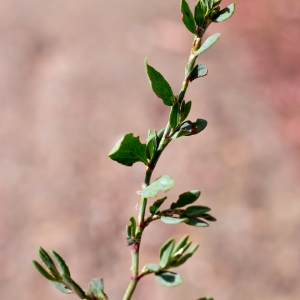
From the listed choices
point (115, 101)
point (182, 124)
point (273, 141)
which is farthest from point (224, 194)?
point (182, 124)

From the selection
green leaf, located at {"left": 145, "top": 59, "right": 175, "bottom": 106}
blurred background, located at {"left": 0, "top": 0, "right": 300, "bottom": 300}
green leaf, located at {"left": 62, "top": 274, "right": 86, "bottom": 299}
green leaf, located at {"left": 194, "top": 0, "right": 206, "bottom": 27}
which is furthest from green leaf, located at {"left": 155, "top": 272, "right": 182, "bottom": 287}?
blurred background, located at {"left": 0, "top": 0, "right": 300, "bottom": 300}

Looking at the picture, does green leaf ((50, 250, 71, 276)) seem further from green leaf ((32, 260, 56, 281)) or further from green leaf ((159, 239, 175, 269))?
green leaf ((159, 239, 175, 269))

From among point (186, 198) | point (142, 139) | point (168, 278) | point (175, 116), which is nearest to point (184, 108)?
point (175, 116)

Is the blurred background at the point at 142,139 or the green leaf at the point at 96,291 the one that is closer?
the green leaf at the point at 96,291

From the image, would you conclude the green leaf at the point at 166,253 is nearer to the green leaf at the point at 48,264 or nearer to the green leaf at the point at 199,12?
the green leaf at the point at 48,264

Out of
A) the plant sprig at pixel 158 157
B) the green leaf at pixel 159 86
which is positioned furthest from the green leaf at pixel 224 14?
the green leaf at pixel 159 86

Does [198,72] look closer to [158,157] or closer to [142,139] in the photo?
[158,157]
